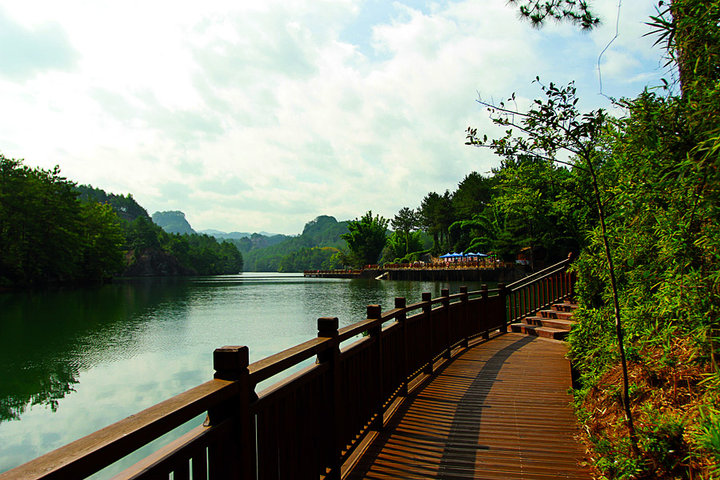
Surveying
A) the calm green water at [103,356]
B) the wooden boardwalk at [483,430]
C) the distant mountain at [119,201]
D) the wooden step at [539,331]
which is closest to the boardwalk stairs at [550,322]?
the wooden step at [539,331]

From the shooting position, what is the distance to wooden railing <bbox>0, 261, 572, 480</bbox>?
3.92 ft

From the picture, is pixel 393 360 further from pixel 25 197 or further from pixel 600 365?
pixel 25 197

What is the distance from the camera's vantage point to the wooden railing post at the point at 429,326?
18.5 ft

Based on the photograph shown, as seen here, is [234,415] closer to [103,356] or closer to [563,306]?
[563,306]

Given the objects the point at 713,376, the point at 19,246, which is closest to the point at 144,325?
the point at 713,376

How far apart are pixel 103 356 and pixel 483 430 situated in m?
12.2

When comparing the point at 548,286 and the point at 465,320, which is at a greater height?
the point at 548,286

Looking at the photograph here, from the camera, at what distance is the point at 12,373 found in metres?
10.8

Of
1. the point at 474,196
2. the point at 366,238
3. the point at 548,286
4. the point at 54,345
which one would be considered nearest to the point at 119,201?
the point at 366,238

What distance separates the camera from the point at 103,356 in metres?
12.5

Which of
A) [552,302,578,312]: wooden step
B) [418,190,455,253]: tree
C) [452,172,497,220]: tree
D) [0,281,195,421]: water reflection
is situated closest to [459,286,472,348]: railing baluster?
[552,302,578,312]: wooden step

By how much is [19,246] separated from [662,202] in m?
49.6

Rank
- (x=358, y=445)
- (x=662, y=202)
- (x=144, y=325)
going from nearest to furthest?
(x=662, y=202) → (x=358, y=445) → (x=144, y=325)

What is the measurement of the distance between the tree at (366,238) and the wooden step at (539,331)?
72.1 meters
